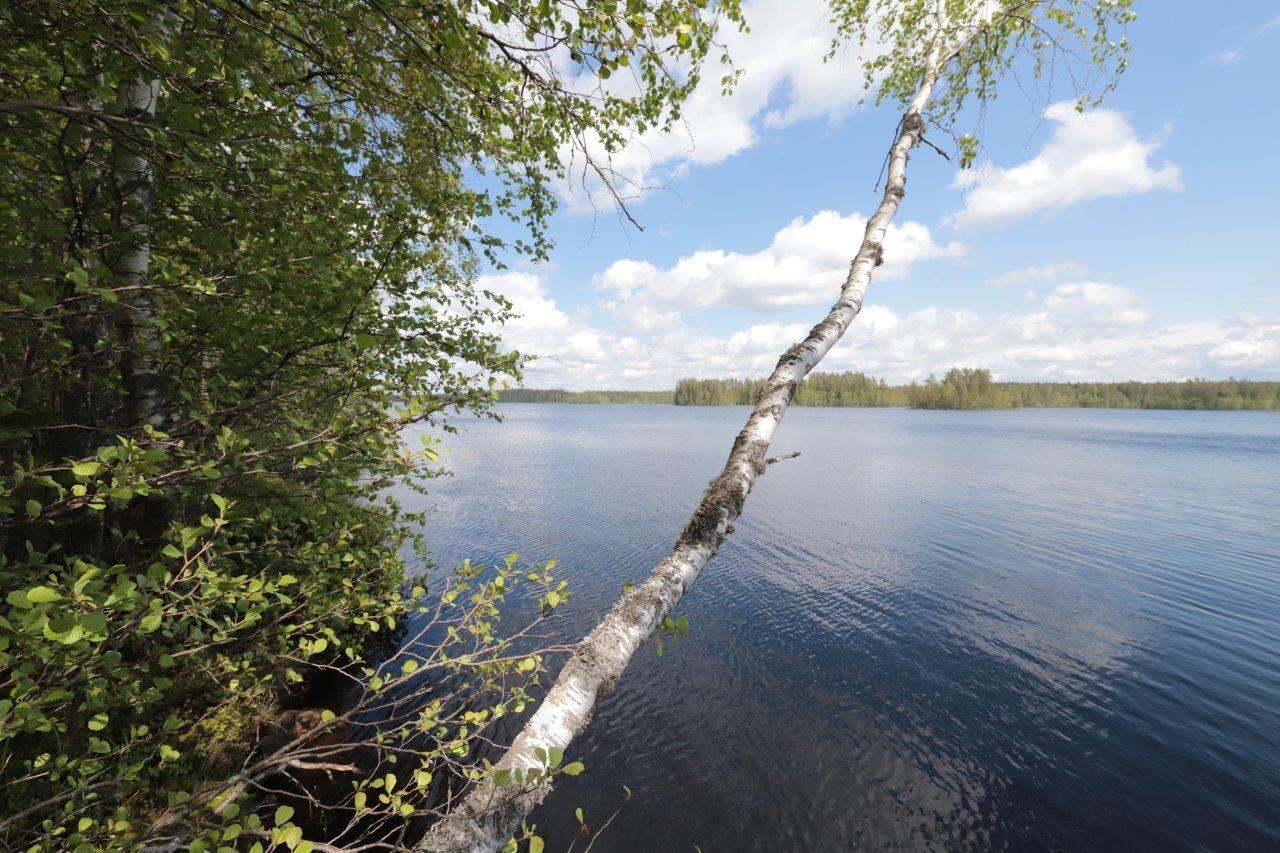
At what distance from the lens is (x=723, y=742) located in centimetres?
1310

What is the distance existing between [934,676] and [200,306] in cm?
1940

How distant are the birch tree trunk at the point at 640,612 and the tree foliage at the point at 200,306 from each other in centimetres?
91

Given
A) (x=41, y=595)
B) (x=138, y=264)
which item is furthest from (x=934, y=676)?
(x=138, y=264)

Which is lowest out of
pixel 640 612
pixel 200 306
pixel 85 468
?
pixel 640 612

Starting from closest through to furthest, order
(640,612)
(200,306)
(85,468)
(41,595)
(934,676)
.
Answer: (41,595)
(85,468)
(640,612)
(200,306)
(934,676)

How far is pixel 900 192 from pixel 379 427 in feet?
17.3

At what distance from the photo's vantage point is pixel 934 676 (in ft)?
51.5

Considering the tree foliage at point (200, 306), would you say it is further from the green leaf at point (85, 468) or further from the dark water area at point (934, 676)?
the dark water area at point (934, 676)

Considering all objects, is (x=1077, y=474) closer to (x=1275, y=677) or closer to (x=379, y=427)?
(x=1275, y=677)

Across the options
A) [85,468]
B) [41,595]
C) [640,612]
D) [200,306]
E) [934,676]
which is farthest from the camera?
[934,676]

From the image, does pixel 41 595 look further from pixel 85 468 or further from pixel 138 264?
pixel 138 264

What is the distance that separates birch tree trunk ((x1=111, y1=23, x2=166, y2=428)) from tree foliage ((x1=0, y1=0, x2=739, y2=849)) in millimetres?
27

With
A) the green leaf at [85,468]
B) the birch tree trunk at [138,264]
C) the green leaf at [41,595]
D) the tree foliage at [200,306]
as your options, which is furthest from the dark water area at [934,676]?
the green leaf at [85,468]

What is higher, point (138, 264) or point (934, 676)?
point (138, 264)
